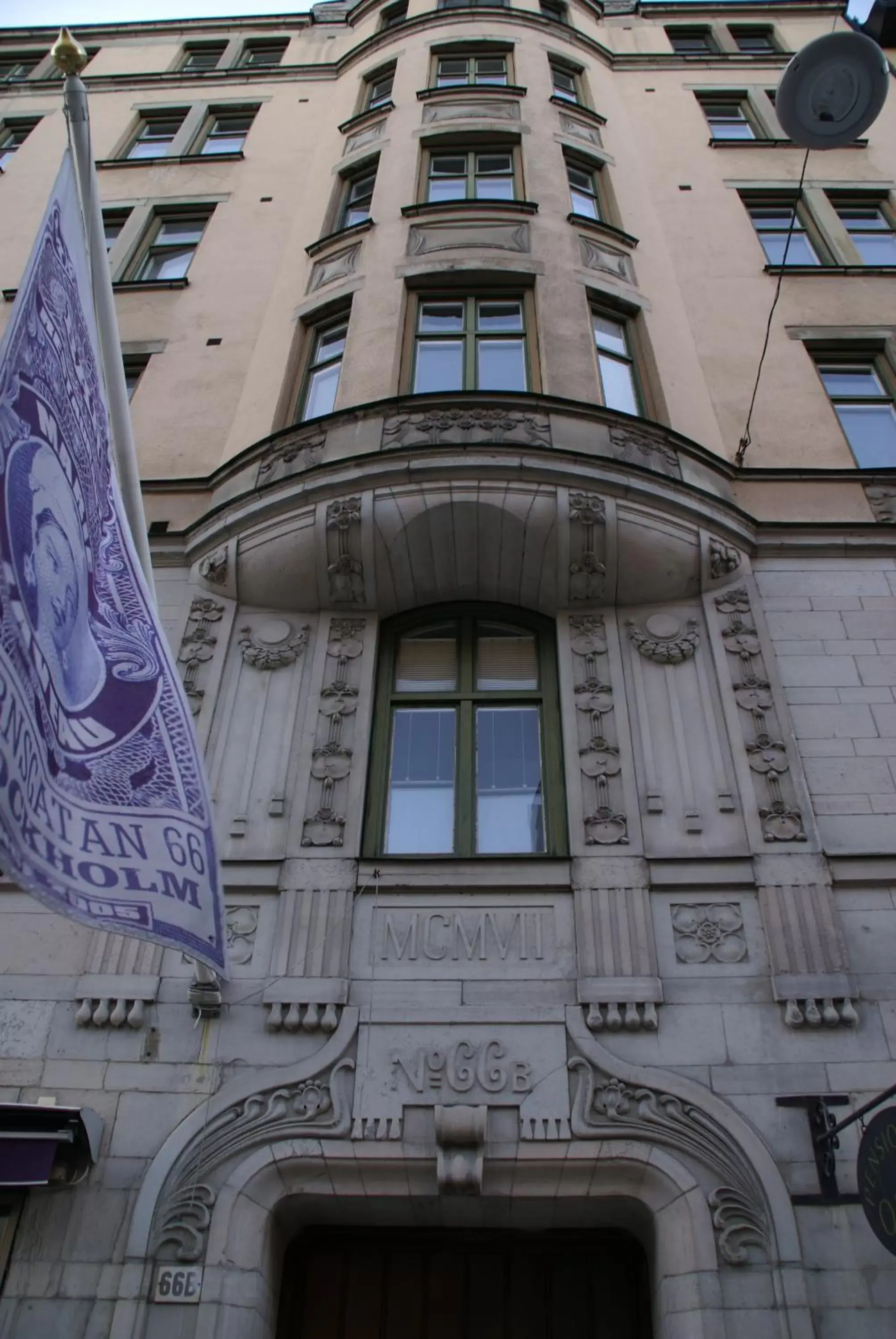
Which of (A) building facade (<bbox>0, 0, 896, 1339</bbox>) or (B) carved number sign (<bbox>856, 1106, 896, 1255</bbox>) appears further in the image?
(A) building facade (<bbox>0, 0, 896, 1339</bbox>)

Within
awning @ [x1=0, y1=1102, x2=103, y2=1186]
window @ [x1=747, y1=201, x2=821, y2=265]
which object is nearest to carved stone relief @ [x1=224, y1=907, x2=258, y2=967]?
awning @ [x1=0, y1=1102, x2=103, y2=1186]

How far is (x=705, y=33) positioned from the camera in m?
23.4

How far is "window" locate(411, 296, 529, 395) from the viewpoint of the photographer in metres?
12.0

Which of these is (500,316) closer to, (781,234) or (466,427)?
(466,427)

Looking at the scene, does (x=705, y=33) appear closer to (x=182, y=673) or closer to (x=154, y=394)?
(x=154, y=394)

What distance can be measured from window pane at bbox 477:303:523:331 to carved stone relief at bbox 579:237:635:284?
1306mm

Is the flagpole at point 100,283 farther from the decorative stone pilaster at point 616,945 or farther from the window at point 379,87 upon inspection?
the window at point 379,87

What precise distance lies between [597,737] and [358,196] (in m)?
11.6

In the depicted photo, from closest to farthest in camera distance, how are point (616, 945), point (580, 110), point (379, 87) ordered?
point (616, 945) < point (580, 110) < point (379, 87)

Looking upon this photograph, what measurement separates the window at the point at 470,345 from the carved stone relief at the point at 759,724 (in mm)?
3873

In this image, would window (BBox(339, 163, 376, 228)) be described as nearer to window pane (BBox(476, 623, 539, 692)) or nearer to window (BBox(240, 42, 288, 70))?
window pane (BBox(476, 623, 539, 692))

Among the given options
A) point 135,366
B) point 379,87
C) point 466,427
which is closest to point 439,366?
point 466,427

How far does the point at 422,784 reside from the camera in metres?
9.24

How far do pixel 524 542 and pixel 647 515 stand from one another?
1.27 meters
